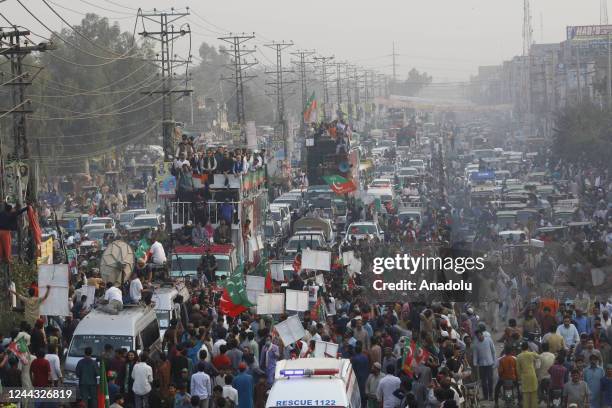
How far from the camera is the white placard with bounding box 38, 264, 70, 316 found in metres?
20.0

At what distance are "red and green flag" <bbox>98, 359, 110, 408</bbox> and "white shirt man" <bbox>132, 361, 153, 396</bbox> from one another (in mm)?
487

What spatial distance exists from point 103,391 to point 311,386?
2.92 metres

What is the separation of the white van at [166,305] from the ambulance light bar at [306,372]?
24.0ft

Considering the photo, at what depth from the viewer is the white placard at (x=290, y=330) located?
1908 cm

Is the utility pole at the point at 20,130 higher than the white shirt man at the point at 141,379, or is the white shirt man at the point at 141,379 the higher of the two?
the utility pole at the point at 20,130

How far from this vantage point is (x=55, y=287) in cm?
2008

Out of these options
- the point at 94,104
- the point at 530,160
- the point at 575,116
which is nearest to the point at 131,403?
the point at 575,116

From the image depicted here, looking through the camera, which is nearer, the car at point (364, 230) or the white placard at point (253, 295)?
the white placard at point (253, 295)

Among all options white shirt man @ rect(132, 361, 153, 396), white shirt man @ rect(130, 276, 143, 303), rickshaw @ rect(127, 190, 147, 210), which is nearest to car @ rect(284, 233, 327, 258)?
white shirt man @ rect(130, 276, 143, 303)

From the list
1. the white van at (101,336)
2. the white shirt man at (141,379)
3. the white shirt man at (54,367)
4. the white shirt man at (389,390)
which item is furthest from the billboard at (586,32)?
the white shirt man at (141,379)

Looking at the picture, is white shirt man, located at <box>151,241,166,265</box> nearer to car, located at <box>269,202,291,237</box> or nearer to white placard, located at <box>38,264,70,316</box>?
white placard, located at <box>38,264,70,316</box>

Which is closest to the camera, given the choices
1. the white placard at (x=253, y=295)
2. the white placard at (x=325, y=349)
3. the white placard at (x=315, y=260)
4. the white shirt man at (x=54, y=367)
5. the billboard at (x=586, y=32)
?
the white shirt man at (x=54, y=367)

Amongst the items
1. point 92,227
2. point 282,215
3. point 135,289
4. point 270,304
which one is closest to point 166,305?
point 135,289

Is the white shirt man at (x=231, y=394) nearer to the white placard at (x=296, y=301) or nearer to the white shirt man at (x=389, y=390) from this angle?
the white shirt man at (x=389, y=390)
